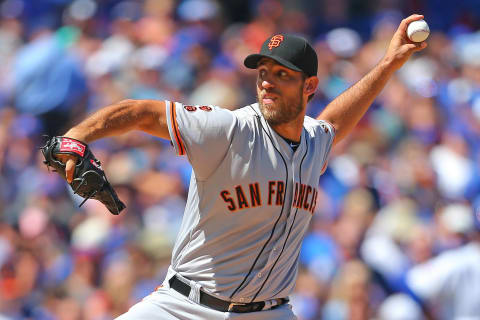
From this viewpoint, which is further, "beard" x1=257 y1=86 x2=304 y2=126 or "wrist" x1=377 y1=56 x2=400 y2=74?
"wrist" x1=377 y1=56 x2=400 y2=74

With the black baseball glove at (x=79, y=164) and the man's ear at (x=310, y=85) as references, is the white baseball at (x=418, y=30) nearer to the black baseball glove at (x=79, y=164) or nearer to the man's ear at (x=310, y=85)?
the man's ear at (x=310, y=85)

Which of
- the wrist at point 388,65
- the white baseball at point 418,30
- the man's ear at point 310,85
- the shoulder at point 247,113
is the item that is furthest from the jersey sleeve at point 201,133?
the white baseball at point 418,30

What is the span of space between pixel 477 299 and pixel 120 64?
16.8ft

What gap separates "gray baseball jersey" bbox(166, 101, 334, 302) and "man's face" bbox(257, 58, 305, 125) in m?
0.07

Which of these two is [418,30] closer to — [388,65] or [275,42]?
[388,65]

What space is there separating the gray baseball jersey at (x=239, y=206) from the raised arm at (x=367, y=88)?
0.69 meters

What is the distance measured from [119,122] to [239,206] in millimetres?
778

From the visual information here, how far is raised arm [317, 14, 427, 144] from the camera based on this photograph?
4.99 meters

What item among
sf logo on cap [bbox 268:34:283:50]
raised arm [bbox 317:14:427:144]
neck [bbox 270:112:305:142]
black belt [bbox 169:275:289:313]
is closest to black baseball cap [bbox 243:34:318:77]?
sf logo on cap [bbox 268:34:283:50]

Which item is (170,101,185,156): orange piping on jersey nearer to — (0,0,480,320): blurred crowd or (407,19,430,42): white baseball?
(407,19,430,42): white baseball

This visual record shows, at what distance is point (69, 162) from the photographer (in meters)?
3.62

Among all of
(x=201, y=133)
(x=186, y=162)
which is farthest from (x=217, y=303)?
(x=186, y=162)

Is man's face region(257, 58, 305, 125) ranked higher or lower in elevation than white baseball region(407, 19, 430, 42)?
lower

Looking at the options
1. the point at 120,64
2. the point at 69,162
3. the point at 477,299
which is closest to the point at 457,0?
the point at 120,64
